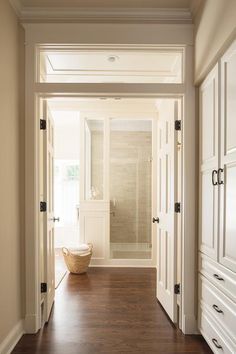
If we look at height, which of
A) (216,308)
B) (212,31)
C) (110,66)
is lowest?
(216,308)

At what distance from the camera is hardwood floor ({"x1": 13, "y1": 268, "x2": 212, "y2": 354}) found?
7.57ft

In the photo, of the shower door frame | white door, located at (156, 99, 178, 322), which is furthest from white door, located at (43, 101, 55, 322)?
the shower door frame

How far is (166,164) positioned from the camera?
306 cm

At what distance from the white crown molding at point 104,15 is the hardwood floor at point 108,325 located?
8.88 feet

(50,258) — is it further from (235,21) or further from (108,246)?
(235,21)

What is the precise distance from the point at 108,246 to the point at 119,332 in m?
2.26

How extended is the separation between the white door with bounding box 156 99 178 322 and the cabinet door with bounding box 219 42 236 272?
0.79 meters

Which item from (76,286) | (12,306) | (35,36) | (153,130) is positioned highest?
(35,36)

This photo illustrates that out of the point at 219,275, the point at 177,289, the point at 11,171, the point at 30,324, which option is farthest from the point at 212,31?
the point at 30,324

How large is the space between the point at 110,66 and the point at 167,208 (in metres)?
1.76

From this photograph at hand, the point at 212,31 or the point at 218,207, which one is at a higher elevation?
the point at 212,31

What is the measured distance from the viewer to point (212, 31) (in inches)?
82.0

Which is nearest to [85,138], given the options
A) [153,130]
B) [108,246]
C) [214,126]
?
[153,130]

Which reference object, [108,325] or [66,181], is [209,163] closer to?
[108,325]
